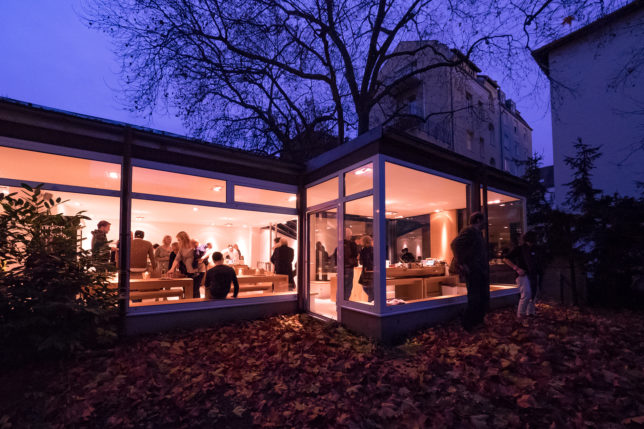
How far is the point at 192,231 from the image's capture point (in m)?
14.2

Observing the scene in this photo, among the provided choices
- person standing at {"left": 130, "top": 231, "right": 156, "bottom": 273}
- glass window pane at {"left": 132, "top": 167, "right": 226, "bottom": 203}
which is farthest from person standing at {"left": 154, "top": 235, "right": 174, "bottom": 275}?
Result: glass window pane at {"left": 132, "top": 167, "right": 226, "bottom": 203}

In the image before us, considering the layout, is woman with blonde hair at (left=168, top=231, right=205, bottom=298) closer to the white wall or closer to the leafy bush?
the leafy bush

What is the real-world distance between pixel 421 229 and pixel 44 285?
511 inches

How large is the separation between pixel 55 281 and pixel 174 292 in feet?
9.57

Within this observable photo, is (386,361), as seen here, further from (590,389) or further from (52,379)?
(52,379)

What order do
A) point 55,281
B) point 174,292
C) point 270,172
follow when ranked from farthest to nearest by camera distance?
point 270,172
point 174,292
point 55,281

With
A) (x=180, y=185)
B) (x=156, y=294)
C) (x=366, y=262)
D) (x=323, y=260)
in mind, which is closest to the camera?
(x=366, y=262)

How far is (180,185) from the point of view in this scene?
7070 millimetres

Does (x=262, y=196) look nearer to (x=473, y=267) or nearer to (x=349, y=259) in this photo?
(x=349, y=259)

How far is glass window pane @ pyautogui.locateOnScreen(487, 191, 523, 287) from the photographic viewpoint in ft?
29.2

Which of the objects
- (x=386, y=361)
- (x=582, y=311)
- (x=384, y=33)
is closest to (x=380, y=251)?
(x=386, y=361)

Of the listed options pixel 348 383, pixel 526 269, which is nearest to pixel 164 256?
pixel 348 383

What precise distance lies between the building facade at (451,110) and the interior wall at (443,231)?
447 centimetres

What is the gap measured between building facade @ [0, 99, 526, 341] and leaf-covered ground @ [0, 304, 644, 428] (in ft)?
3.04
